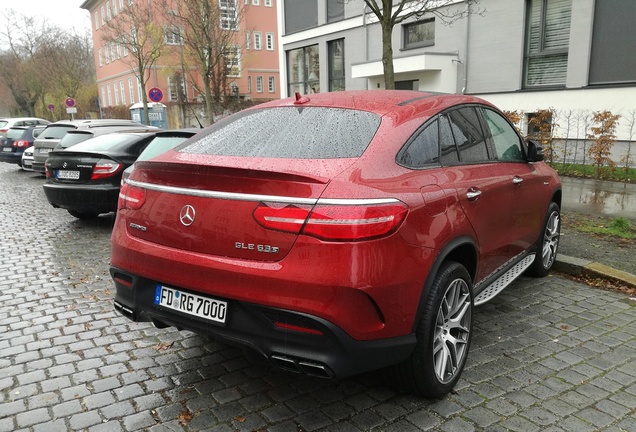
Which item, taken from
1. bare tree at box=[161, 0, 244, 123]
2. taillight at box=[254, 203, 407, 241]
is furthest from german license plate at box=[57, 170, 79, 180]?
bare tree at box=[161, 0, 244, 123]

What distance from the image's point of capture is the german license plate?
7.85 meters

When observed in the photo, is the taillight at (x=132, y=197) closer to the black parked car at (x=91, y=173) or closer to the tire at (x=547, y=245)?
the tire at (x=547, y=245)

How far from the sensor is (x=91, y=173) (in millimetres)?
7746

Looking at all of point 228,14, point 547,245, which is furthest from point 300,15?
point 547,245

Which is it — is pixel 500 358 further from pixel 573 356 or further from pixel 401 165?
pixel 401 165

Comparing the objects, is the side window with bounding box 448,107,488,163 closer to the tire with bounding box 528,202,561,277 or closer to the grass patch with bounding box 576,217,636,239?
the tire with bounding box 528,202,561,277

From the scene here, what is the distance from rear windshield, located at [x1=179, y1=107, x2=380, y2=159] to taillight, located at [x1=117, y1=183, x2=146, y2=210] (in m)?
0.38

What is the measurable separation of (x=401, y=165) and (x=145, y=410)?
1.99 meters

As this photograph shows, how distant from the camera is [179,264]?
2736 mm

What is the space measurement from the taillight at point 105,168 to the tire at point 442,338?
6128mm

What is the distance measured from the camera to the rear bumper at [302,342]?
2432 mm

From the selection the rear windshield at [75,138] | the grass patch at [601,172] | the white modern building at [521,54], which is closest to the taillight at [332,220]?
the rear windshield at [75,138]

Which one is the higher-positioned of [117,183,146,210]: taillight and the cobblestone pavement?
[117,183,146,210]: taillight

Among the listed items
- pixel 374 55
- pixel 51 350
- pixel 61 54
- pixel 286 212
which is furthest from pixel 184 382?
pixel 61 54
